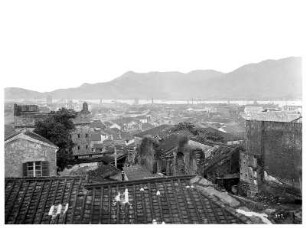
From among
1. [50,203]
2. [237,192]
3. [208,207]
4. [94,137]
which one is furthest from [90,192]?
[94,137]

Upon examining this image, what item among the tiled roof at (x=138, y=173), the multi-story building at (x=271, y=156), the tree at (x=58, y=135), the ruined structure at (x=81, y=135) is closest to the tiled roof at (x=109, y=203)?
the multi-story building at (x=271, y=156)

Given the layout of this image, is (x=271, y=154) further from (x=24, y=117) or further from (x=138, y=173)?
(x=24, y=117)

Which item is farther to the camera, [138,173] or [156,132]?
[156,132]

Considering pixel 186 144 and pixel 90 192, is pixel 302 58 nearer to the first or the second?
pixel 90 192

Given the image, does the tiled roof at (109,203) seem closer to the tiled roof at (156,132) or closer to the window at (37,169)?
the window at (37,169)

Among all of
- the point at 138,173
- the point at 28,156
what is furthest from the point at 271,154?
the point at 28,156

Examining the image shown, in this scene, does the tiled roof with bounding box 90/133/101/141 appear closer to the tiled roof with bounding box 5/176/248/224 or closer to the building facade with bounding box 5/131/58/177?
the building facade with bounding box 5/131/58/177

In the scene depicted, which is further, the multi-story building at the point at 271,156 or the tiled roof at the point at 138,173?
the tiled roof at the point at 138,173

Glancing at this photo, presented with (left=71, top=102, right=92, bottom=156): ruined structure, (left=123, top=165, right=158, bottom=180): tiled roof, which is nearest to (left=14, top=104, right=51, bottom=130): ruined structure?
(left=71, top=102, right=92, bottom=156): ruined structure
